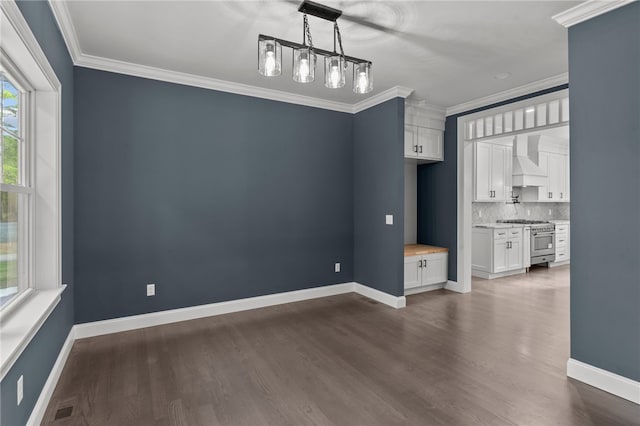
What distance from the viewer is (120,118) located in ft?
11.3

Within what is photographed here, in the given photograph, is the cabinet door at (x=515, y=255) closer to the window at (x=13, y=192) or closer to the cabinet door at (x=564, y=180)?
the cabinet door at (x=564, y=180)

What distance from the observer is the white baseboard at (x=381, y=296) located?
4297 millimetres

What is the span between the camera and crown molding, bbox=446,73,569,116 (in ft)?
12.2

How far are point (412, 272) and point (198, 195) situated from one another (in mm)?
2998

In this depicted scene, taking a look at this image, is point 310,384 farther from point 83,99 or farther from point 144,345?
point 83,99

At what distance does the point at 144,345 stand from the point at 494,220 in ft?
21.5

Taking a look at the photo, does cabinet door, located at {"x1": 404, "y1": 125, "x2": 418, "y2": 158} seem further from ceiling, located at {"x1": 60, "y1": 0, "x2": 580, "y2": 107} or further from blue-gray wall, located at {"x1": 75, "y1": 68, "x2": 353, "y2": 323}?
ceiling, located at {"x1": 60, "y1": 0, "x2": 580, "y2": 107}

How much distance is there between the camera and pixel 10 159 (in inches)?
85.7

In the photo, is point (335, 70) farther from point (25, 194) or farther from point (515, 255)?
point (515, 255)

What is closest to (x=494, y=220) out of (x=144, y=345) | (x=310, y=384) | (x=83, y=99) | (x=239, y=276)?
(x=239, y=276)

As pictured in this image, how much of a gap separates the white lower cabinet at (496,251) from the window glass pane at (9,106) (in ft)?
20.3

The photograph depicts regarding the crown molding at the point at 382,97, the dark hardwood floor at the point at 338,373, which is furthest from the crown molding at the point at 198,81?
the dark hardwood floor at the point at 338,373

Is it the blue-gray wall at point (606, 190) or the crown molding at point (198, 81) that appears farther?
the crown molding at point (198, 81)

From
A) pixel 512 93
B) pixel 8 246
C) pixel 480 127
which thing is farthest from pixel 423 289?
pixel 8 246
